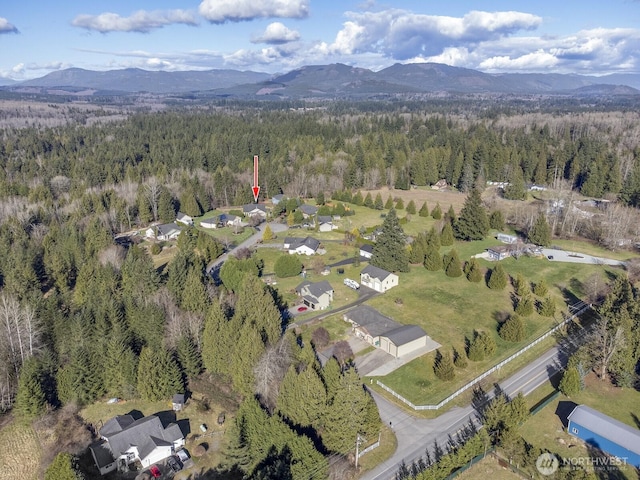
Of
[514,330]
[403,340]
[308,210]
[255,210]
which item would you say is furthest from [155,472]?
[255,210]

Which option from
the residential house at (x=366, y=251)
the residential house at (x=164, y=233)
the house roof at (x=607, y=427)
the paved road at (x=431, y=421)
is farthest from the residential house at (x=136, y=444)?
the residential house at (x=164, y=233)

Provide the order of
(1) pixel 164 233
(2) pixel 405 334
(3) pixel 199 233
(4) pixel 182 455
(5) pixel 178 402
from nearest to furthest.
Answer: (4) pixel 182 455, (5) pixel 178 402, (2) pixel 405 334, (3) pixel 199 233, (1) pixel 164 233

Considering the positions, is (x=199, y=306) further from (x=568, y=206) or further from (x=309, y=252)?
(x=568, y=206)

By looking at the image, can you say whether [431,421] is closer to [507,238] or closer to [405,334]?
[405,334]

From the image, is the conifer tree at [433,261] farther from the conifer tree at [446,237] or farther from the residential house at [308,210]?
the residential house at [308,210]

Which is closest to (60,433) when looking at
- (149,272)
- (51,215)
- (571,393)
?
(149,272)
